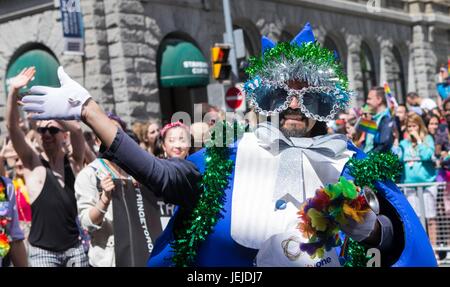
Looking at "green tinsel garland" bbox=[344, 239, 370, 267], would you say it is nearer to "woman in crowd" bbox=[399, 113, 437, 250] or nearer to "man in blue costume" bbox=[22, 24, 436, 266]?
"man in blue costume" bbox=[22, 24, 436, 266]

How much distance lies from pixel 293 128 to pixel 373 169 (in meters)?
0.36

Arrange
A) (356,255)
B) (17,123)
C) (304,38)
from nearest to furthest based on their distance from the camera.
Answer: (356,255) → (304,38) → (17,123)

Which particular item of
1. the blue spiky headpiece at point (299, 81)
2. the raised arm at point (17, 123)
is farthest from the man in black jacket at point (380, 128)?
the blue spiky headpiece at point (299, 81)

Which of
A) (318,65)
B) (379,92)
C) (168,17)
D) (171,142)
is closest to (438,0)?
(168,17)

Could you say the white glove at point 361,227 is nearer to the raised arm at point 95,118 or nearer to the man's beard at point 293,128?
the man's beard at point 293,128

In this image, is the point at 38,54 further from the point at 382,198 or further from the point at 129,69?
the point at 382,198

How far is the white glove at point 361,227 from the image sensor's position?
119 inches

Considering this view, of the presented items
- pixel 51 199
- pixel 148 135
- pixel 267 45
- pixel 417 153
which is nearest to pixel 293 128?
pixel 267 45

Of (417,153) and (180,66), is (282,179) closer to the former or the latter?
(417,153)

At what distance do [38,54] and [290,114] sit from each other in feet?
44.2

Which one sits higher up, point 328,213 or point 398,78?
point 328,213

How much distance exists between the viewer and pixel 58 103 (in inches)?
117

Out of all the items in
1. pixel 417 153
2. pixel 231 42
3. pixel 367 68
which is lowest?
pixel 417 153
